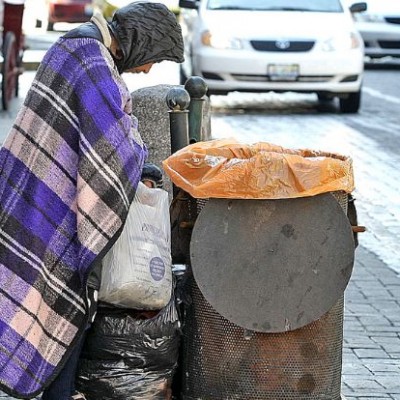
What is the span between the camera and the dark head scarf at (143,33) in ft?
14.7

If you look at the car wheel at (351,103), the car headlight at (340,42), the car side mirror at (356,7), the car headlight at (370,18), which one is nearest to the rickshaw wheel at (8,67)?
the car headlight at (340,42)

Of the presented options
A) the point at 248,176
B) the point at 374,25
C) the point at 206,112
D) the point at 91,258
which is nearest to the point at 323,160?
the point at 248,176

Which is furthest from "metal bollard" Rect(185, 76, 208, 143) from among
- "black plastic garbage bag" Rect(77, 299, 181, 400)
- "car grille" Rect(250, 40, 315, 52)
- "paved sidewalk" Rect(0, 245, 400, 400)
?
"car grille" Rect(250, 40, 315, 52)

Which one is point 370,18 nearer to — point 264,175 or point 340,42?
point 340,42

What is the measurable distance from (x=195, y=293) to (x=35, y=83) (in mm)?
971

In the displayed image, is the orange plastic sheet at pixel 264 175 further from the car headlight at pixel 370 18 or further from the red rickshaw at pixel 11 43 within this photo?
the car headlight at pixel 370 18

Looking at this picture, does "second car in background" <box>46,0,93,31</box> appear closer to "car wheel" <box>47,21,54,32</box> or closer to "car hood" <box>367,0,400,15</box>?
"car wheel" <box>47,21,54,32</box>

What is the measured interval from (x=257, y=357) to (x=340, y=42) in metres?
11.4

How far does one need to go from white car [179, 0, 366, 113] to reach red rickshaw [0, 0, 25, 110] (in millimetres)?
2392

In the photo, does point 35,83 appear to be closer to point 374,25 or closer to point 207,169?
point 207,169

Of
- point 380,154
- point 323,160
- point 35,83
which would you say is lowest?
point 380,154

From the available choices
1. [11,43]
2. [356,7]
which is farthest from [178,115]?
[356,7]

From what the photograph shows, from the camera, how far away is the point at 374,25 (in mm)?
21781

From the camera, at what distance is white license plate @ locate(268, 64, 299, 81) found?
610 inches
